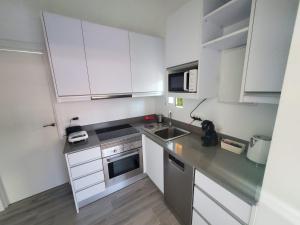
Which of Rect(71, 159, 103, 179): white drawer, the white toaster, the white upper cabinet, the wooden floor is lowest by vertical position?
the wooden floor

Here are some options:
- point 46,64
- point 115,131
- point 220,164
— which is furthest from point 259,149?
point 46,64

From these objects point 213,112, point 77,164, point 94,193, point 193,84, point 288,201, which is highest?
point 193,84

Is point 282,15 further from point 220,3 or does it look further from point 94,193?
point 94,193

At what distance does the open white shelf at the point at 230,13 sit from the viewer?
3.16 ft

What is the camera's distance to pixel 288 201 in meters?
0.48

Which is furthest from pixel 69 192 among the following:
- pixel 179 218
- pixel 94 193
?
pixel 179 218

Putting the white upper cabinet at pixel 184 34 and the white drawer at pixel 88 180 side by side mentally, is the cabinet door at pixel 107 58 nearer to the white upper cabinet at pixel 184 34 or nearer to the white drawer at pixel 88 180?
the white upper cabinet at pixel 184 34

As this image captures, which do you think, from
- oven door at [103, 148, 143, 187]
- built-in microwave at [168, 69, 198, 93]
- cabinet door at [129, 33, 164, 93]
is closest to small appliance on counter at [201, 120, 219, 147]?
built-in microwave at [168, 69, 198, 93]

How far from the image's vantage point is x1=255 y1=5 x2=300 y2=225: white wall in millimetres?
431

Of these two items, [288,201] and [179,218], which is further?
[179,218]

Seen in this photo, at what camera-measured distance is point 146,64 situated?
2.02 metres

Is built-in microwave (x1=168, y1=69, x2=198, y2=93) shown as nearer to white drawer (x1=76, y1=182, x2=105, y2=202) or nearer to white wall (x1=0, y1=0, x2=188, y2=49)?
white wall (x1=0, y1=0, x2=188, y2=49)

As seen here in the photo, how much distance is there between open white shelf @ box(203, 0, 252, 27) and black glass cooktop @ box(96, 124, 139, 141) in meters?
1.63

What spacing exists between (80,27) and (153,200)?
7.82 feet
